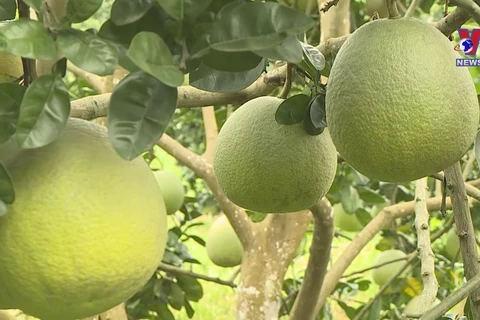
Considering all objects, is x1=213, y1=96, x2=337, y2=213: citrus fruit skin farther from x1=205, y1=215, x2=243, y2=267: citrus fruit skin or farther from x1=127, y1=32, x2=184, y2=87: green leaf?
x1=205, y1=215, x2=243, y2=267: citrus fruit skin

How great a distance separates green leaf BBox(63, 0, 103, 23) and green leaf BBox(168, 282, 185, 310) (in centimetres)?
153

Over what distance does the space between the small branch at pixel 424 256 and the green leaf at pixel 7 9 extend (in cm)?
56

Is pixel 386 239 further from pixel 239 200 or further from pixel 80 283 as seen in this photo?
pixel 80 283

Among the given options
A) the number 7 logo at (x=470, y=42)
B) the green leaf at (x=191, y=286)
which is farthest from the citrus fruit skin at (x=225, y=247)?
the number 7 logo at (x=470, y=42)

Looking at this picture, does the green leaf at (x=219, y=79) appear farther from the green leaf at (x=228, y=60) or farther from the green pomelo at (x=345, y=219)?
the green pomelo at (x=345, y=219)

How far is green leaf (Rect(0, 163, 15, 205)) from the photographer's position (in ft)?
1.49

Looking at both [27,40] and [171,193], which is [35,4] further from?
[171,193]

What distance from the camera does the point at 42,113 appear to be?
17.6 inches

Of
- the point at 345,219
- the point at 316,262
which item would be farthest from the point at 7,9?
the point at 345,219

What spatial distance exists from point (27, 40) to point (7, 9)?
12cm

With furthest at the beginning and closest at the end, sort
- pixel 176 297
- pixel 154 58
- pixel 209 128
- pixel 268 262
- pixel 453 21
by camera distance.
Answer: pixel 176 297
pixel 209 128
pixel 268 262
pixel 453 21
pixel 154 58

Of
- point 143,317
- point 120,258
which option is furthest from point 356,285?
point 120,258

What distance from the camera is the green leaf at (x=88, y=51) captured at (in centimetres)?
45

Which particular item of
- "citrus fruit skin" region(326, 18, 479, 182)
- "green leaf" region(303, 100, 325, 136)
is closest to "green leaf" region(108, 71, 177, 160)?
"citrus fruit skin" region(326, 18, 479, 182)
